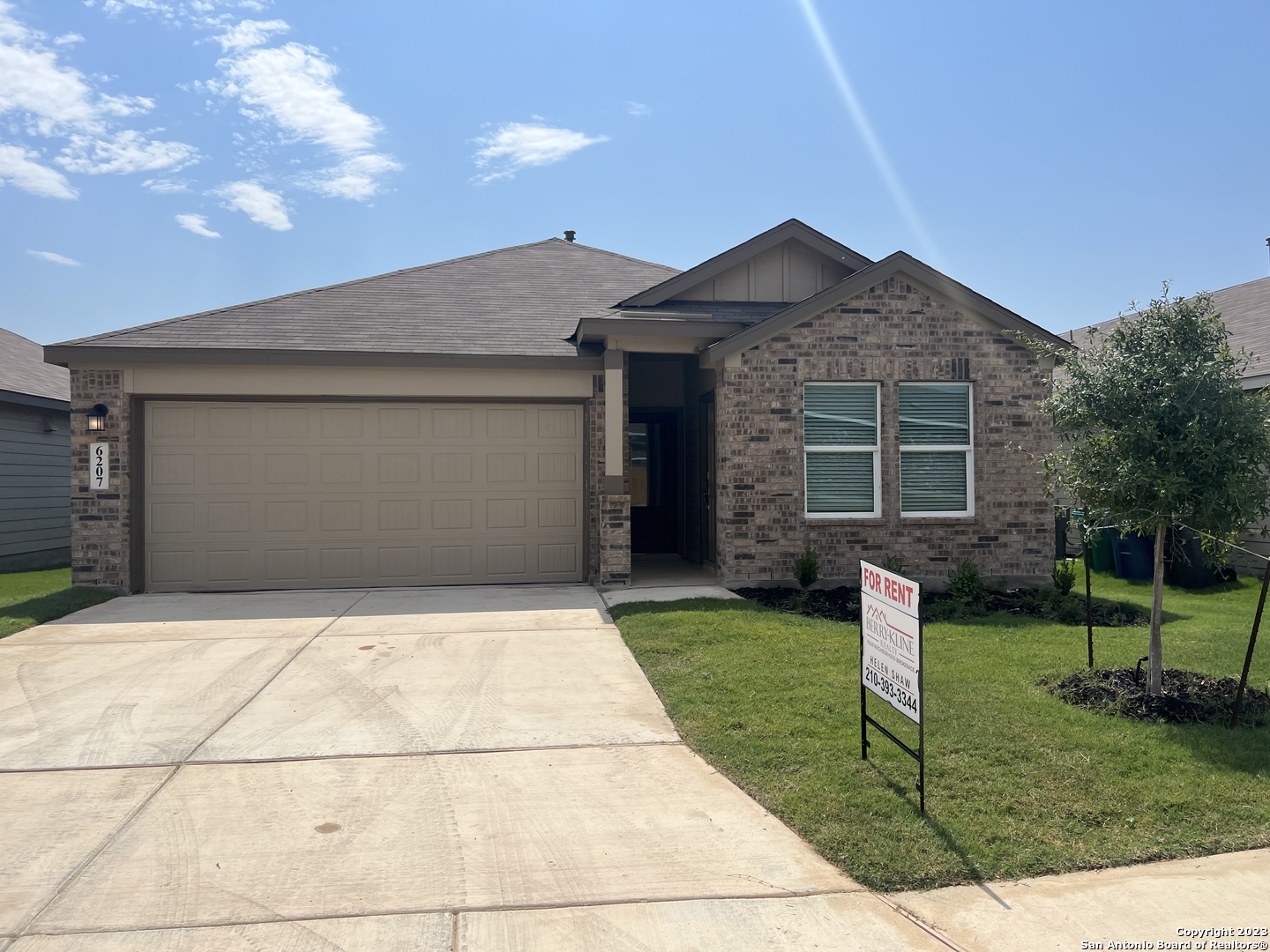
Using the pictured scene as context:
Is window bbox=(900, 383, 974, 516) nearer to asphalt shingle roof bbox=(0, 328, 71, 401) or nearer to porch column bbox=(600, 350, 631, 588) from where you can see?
porch column bbox=(600, 350, 631, 588)

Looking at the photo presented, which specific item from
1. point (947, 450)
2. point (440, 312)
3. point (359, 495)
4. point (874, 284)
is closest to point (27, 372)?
point (440, 312)

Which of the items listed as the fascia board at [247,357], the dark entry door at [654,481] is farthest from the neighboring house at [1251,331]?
the fascia board at [247,357]

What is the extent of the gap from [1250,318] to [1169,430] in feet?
38.0

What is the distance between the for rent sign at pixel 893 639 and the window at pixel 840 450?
227 inches

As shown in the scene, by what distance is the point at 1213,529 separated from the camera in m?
6.12

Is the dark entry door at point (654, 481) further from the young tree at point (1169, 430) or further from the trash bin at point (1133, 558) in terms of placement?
the young tree at point (1169, 430)

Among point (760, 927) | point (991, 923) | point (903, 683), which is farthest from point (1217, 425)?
point (760, 927)

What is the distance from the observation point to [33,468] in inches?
612

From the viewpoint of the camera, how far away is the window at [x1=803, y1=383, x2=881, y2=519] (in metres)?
11.0

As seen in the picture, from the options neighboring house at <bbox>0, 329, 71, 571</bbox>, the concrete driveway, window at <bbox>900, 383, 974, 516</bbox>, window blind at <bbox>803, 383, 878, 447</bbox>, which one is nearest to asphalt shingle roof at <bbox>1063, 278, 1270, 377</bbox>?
window at <bbox>900, 383, 974, 516</bbox>

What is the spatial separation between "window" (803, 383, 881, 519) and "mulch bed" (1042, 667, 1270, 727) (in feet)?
14.7

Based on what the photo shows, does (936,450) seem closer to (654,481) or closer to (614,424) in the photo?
(614,424)

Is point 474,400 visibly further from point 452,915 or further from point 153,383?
point 452,915

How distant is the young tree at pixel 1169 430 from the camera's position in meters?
5.97
